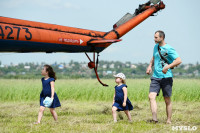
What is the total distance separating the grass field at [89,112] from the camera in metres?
5.71

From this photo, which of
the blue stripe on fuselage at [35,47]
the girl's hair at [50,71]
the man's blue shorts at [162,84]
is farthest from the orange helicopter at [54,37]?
the man's blue shorts at [162,84]

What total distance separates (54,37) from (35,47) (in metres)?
0.46

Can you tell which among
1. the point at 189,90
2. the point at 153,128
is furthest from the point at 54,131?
the point at 189,90

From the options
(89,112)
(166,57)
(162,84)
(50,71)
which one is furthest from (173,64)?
(89,112)

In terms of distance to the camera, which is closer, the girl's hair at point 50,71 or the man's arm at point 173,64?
the man's arm at point 173,64

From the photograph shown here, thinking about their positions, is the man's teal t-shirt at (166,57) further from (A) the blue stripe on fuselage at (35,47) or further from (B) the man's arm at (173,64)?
(A) the blue stripe on fuselage at (35,47)

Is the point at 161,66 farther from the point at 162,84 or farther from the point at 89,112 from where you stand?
the point at 89,112

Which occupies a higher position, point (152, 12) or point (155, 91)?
point (152, 12)

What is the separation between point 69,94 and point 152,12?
15.4ft

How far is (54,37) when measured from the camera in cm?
684

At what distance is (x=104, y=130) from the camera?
5414 mm

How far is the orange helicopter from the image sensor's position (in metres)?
6.24

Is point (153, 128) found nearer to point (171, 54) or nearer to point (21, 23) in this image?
point (171, 54)

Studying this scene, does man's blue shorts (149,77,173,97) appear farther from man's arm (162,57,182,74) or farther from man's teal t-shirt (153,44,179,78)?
man's arm (162,57,182,74)
